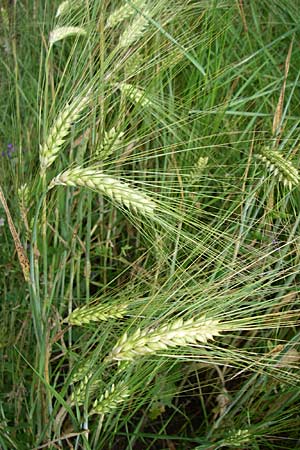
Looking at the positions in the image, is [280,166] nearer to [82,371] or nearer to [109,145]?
[109,145]

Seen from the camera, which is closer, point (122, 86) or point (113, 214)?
point (122, 86)

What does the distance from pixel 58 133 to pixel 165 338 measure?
0.91 feet

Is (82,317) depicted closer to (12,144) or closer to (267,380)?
(267,380)

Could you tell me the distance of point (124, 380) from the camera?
2.36 ft

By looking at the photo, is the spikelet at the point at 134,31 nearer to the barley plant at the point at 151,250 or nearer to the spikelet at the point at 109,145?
the barley plant at the point at 151,250

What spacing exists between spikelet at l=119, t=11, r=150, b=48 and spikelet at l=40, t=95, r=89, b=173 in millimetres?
157

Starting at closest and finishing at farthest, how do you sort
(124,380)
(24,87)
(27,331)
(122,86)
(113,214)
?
(124,380)
(122,86)
(27,331)
(113,214)
(24,87)

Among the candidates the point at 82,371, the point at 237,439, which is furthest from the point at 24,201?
the point at 237,439

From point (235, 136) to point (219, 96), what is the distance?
12cm

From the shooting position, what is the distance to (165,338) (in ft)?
2.01

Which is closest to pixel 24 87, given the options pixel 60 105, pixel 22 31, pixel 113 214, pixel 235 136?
pixel 22 31

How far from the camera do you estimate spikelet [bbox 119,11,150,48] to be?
84 centimetres

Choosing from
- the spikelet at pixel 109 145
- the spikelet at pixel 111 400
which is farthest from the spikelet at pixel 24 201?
the spikelet at pixel 111 400

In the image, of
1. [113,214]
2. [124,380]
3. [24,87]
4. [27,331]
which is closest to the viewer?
[124,380]
